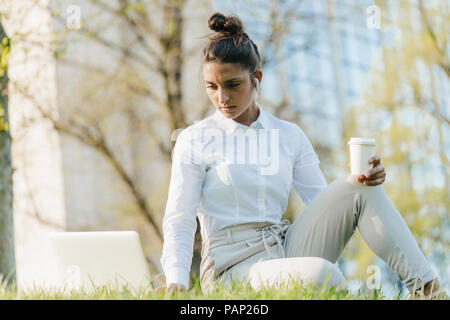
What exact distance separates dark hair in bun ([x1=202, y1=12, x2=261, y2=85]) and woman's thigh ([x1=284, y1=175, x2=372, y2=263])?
61cm

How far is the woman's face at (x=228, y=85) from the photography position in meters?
2.65

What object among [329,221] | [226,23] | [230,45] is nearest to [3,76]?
[226,23]

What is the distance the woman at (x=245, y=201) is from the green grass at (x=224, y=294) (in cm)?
18

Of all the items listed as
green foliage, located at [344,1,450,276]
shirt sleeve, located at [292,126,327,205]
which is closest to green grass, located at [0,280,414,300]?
shirt sleeve, located at [292,126,327,205]

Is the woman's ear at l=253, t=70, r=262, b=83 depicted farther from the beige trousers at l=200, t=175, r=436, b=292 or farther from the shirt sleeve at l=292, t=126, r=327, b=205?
the beige trousers at l=200, t=175, r=436, b=292

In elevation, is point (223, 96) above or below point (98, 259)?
above

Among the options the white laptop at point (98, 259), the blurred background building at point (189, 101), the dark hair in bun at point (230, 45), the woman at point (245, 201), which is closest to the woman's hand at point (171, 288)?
the woman at point (245, 201)

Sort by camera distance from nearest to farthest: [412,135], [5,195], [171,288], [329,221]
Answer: [171,288] < [329,221] < [5,195] < [412,135]

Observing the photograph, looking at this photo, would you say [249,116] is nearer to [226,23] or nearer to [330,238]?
[226,23]

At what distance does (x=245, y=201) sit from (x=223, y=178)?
5.2 inches

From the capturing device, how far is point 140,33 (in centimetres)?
1005

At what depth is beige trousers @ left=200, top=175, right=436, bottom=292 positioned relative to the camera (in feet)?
8.14

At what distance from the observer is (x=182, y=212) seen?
2.59 meters
